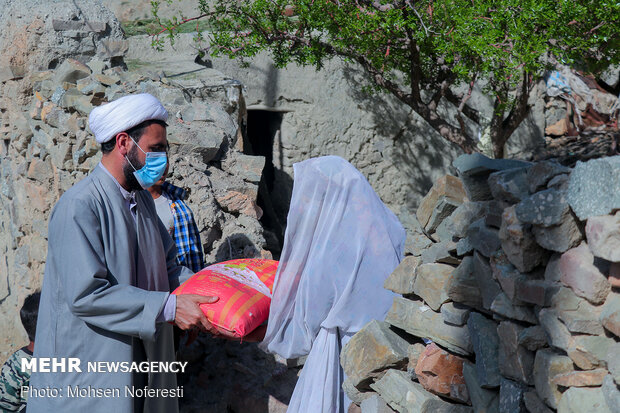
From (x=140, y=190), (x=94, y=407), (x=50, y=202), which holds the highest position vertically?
(x=140, y=190)

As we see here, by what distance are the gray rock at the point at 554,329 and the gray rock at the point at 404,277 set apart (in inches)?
24.8

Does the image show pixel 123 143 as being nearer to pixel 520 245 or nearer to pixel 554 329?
pixel 520 245

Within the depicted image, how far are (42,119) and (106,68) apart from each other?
62 centimetres

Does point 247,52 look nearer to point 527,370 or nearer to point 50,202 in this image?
point 50,202

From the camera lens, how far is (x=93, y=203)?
2271 millimetres

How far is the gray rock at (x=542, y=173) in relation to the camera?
172 cm

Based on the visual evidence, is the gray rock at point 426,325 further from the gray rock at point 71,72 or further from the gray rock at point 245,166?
the gray rock at point 71,72

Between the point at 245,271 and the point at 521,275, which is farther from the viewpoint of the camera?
the point at 245,271

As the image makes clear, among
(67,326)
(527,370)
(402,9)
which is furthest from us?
(402,9)

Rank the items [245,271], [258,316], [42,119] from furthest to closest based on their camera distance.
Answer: [42,119] < [245,271] < [258,316]

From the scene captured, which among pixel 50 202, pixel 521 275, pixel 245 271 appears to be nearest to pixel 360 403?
pixel 245 271

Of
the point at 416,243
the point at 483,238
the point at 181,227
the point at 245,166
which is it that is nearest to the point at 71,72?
the point at 245,166

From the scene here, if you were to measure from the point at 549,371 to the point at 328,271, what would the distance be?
93 centimetres

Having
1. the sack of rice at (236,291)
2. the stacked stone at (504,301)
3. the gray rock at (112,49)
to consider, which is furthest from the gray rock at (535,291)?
the gray rock at (112,49)
